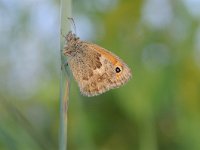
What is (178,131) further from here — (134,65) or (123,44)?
(123,44)

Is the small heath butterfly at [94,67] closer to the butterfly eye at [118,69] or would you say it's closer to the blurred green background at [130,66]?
the butterfly eye at [118,69]

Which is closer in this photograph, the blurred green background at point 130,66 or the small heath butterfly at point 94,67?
the small heath butterfly at point 94,67

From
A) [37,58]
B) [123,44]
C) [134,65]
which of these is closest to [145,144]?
[134,65]

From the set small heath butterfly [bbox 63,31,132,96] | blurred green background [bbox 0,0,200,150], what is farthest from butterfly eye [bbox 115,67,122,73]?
blurred green background [bbox 0,0,200,150]

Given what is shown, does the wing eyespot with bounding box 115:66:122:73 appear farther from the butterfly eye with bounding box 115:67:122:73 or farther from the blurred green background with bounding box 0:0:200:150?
the blurred green background with bounding box 0:0:200:150

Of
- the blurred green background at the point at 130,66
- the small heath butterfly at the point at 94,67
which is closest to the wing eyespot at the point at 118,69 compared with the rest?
the small heath butterfly at the point at 94,67

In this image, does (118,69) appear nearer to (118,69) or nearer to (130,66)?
(118,69)

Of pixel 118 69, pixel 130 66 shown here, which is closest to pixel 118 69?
pixel 118 69
